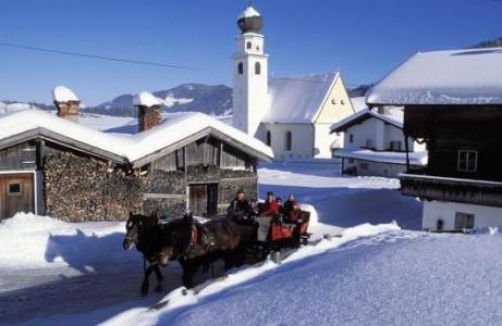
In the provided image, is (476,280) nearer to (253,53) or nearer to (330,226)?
(330,226)

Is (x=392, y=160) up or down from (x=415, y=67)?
down

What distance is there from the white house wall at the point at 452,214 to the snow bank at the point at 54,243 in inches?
514

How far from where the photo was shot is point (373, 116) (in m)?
40.9

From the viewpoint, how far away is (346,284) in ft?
21.4

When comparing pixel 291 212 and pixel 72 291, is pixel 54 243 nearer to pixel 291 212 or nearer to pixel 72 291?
pixel 72 291

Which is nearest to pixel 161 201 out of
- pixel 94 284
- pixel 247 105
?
pixel 94 284

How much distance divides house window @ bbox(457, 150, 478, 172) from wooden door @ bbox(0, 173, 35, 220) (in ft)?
52.9

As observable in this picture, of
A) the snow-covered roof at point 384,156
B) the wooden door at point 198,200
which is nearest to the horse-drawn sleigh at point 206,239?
the wooden door at point 198,200

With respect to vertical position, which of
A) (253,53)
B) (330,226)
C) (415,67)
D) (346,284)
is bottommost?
(330,226)

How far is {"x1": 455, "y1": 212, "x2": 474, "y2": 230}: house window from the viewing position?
66.5 feet

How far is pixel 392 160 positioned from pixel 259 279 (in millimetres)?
31053

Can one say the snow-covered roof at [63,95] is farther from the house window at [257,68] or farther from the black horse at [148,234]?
the house window at [257,68]

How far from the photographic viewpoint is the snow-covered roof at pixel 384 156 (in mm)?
36000

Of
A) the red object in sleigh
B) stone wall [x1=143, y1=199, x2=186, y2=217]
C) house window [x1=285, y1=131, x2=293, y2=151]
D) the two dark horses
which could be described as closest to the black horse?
the two dark horses
